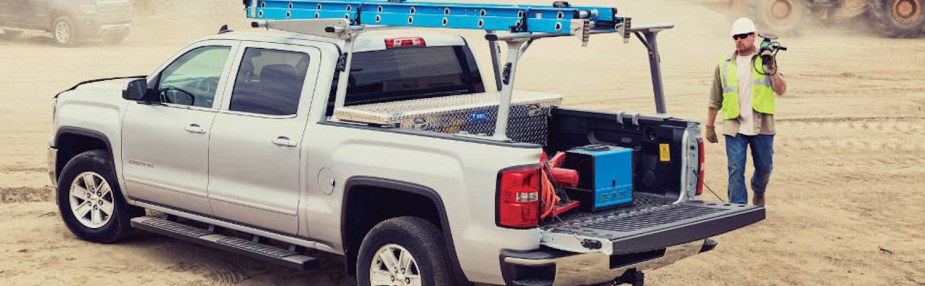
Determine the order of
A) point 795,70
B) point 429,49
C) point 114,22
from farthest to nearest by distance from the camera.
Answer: point 114,22
point 795,70
point 429,49

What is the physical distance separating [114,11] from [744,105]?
769 inches

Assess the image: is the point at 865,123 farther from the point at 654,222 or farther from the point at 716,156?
the point at 654,222

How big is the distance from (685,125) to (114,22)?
21.3 m

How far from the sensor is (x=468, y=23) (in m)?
7.73

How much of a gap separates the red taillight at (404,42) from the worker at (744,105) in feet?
8.88

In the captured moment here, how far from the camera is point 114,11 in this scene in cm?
2759

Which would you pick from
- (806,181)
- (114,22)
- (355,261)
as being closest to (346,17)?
(355,261)

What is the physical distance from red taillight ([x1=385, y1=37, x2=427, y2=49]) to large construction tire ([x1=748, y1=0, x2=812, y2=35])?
64.5 ft

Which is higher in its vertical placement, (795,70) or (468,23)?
(468,23)

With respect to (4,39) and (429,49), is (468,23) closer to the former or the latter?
(429,49)

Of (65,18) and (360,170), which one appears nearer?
(360,170)

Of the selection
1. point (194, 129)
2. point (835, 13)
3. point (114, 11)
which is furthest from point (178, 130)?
point (835, 13)

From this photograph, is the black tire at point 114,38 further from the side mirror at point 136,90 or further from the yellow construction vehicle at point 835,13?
the side mirror at point 136,90

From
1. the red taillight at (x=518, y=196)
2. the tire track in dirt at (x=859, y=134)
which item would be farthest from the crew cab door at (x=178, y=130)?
the tire track in dirt at (x=859, y=134)
